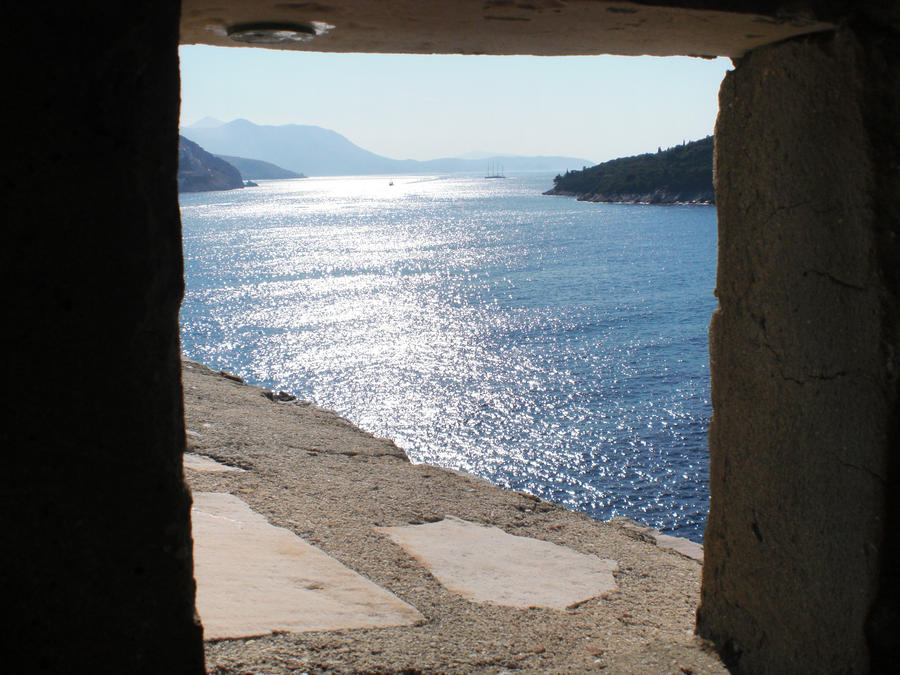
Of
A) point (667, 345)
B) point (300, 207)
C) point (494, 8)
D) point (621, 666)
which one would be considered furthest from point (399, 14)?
point (300, 207)

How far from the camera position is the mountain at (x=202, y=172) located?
128 meters

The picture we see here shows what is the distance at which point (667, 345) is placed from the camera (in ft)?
102

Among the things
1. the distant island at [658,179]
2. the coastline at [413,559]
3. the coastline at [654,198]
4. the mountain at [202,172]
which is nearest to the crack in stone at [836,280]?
the coastline at [413,559]

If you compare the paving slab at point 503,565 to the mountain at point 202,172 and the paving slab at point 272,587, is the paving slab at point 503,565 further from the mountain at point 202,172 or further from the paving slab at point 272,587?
the mountain at point 202,172

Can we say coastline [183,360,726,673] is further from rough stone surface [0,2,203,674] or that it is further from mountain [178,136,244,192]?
mountain [178,136,244,192]

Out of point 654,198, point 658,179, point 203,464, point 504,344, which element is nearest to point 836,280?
point 203,464

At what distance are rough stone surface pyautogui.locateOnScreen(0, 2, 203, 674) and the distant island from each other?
268ft

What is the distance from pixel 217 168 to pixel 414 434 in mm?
127111

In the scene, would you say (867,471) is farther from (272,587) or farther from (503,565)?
(272,587)

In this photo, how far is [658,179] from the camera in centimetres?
9031

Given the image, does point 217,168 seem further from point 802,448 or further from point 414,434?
point 802,448

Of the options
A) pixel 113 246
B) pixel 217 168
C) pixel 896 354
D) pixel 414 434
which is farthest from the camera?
pixel 217 168

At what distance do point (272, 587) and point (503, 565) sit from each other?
92 centimetres

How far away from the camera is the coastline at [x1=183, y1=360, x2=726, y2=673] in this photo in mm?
2064
